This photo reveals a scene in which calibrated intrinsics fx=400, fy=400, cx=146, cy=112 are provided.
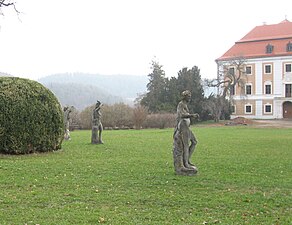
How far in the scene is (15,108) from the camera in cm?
1587

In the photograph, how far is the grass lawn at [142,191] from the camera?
22.3 feet

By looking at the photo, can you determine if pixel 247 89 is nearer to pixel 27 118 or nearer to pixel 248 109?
pixel 248 109

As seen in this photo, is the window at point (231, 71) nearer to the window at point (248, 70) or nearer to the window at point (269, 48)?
the window at point (248, 70)

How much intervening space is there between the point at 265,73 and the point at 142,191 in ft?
189

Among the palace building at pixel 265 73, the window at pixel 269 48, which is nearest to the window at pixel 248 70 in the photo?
the palace building at pixel 265 73

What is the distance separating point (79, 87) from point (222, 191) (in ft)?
317

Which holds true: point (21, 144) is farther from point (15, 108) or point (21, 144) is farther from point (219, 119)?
point (219, 119)

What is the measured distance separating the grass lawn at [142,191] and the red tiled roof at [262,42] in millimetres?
50857

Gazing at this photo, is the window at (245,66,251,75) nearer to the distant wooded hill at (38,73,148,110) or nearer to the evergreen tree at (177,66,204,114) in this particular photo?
the evergreen tree at (177,66,204,114)

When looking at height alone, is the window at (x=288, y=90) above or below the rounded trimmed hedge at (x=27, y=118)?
above

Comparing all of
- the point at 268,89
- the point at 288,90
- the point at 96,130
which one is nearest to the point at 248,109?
the point at 268,89

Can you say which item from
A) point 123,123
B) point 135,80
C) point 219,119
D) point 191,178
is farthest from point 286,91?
point 135,80

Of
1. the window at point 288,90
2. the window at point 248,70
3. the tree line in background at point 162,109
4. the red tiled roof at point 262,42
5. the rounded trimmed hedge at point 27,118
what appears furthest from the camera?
the window at point 248,70

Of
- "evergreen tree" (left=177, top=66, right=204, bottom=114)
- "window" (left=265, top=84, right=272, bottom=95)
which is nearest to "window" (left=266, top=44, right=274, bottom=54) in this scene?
"window" (left=265, top=84, right=272, bottom=95)
